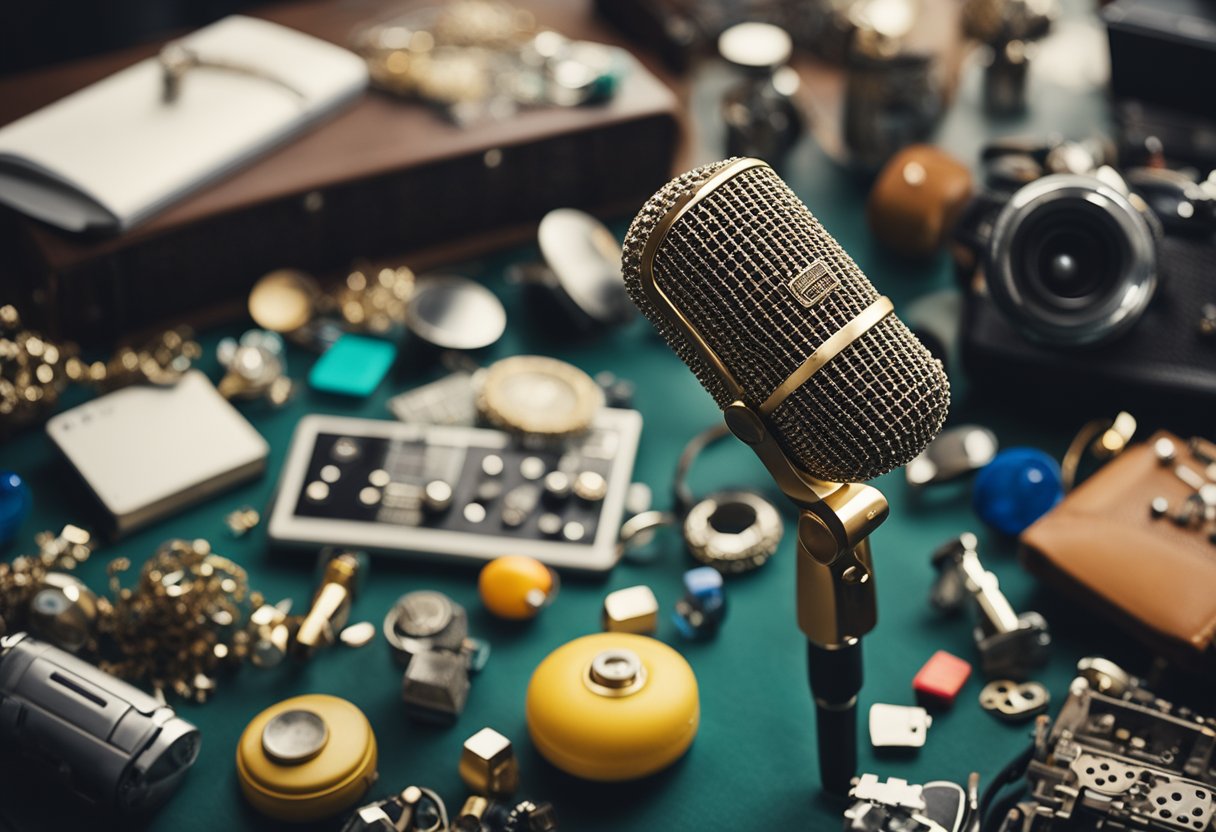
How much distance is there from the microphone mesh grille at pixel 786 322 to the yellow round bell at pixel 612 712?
12.5 inches

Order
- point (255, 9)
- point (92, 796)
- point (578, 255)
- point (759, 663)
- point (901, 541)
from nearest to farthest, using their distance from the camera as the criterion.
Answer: point (92, 796), point (759, 663), point (901, 541), point (578, 255), point (255, 9)

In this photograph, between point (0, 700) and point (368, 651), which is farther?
point (368, 651)

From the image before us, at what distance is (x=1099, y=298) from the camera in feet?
4.63

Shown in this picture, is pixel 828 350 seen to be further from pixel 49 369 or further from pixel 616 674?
pixel 49 369

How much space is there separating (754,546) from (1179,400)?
Result: 452 mm

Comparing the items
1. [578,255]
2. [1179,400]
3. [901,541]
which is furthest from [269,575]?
[1179,400]

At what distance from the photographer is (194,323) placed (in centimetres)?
160

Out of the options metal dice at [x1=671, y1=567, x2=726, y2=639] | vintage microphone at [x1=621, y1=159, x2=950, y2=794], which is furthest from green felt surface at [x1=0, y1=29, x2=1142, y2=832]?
vintage microphone at [x1=621, y1=159, x2=950, y2=794]

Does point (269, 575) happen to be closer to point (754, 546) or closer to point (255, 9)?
point (754, 546)

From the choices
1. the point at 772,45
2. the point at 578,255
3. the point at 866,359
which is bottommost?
the point at 578,255

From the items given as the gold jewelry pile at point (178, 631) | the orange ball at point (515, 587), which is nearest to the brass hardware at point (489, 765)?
the orange ball at point (515, 587)

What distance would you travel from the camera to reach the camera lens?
140 centimetres

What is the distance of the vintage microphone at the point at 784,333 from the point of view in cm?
90

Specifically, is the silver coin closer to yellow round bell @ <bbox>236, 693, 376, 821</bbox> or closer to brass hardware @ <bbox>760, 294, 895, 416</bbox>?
yellow round bell @ <bbox>236, 693, 376, 821</bbox>
